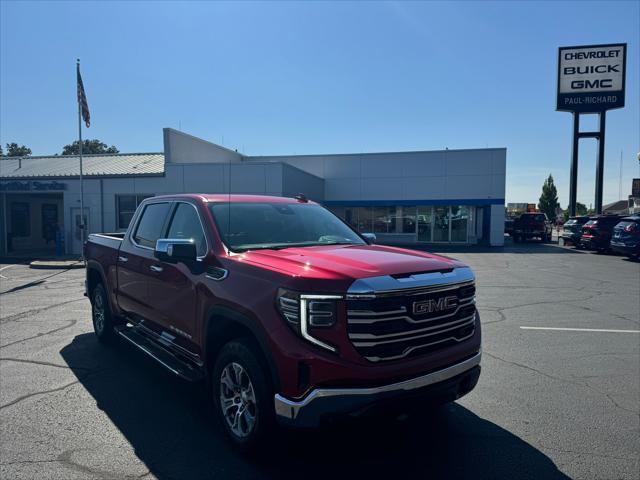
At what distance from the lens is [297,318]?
9.21ft

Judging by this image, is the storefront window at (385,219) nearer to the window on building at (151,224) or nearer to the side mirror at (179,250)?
the window on building at (151,224)

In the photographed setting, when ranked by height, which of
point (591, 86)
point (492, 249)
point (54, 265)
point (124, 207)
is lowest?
point (54, 265)

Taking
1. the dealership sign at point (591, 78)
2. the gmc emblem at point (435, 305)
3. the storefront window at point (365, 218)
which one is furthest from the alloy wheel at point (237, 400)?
the dealership sign at point (591, 78)

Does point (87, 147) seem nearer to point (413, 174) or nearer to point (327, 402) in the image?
point (413, 174)

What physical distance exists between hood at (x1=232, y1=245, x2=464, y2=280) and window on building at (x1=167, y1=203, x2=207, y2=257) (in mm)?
614

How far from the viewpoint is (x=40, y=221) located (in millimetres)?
27656

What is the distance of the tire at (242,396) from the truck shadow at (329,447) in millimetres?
140

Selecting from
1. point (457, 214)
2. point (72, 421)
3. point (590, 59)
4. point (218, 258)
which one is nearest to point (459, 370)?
point (218, 258)

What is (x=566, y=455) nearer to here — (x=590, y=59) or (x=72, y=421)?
(x=72, y=421)

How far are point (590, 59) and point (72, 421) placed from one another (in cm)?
3788

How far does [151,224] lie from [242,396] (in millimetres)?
2634

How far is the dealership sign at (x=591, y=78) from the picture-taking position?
31109 mm

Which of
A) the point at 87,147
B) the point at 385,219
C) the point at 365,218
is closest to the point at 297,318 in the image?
the point at 385,219

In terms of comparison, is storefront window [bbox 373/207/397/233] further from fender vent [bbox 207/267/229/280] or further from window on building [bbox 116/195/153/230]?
fender vent [bbox 207/267/229/280]
